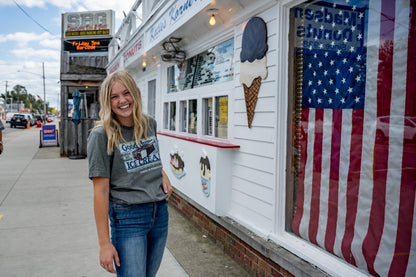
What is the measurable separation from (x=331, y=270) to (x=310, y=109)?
4.13ft

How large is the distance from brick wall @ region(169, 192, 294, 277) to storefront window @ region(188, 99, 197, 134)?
1.12 m

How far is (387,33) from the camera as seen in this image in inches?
85.7

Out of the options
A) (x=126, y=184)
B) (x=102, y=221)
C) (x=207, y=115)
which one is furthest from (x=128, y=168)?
(x=207, y=115)

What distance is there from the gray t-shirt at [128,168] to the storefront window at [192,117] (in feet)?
10.9

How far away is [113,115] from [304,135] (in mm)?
1664

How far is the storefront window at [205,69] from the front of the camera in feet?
14.4

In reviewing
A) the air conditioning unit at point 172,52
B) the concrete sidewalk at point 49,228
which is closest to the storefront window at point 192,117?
the air conditioning unit at point 172,52

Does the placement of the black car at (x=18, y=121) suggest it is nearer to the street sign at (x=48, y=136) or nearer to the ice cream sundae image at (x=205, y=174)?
the street sign at (x=48, y=136)

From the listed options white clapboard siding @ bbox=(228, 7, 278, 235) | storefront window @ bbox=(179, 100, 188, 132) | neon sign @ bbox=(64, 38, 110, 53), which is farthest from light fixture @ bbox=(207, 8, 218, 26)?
neon sign @ bbox=(64, 38, 110, 53)

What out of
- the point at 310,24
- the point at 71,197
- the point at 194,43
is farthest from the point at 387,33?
the point at 71,197

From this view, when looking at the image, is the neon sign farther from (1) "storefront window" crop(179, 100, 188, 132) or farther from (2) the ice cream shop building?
(2) the ice cream shop building

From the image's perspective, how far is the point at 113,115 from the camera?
204cm

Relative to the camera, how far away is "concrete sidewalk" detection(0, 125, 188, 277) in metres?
3.53

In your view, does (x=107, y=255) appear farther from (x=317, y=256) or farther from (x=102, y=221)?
(x=317, y=256)
